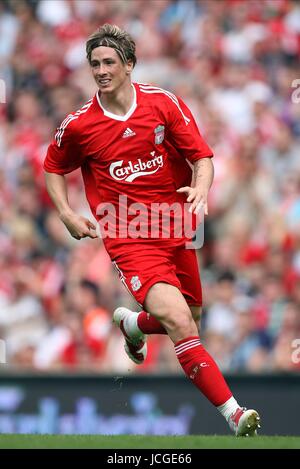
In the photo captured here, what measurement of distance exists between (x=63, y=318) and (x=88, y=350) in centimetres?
62

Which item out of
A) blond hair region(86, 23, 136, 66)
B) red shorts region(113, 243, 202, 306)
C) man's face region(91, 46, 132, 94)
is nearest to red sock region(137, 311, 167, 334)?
red shorts region(113, 243, 202, 306)

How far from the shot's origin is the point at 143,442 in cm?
724

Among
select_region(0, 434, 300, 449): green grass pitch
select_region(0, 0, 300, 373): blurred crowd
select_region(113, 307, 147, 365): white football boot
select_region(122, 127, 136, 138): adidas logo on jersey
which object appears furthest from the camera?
select_region(0, 0, 300, 373): blurred crowd

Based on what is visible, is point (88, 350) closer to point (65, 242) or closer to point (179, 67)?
point (65, 242)

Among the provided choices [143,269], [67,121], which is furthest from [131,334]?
[67,121]

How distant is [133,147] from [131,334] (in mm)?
1600

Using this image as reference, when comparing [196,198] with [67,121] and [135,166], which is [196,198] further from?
[67,121]

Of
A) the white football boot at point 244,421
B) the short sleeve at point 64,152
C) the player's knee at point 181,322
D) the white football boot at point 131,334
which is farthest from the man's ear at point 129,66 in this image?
the white football boot at point 244,421

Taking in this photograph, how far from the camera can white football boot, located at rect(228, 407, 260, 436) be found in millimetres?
7324

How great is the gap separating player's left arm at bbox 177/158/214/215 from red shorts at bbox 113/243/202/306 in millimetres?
443

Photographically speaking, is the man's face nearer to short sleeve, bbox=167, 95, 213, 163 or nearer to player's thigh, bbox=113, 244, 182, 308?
short sleeve, bbox=167, 95, 213, 163

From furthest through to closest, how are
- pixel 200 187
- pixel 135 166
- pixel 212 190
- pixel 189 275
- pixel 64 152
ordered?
pixel 212 190 < pixel 189 275 < pixel 64 152 < pixel 135 166 < pixel 200 187

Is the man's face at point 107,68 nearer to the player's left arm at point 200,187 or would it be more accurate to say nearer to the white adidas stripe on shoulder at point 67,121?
the white adidas stripe on shoulder at point 67,121

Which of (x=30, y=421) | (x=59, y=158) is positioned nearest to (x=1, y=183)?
(x=30, y=421)
